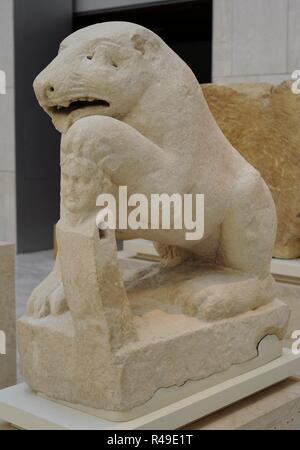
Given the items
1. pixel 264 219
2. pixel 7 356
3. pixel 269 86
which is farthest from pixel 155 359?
pixel 269 86

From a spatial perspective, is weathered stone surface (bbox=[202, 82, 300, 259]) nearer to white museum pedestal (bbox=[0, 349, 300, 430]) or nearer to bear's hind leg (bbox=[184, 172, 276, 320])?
bear's hind leg (bbox=[184, 172, 276, 320])

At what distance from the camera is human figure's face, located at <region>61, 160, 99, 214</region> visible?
1851 millimetres

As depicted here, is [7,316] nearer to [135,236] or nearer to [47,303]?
[47,303]

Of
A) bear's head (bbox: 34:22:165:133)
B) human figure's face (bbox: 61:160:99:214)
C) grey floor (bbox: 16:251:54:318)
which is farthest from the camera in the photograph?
grey floor (bbox: 16:251:54:318)

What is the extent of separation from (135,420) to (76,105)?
3.11 feet

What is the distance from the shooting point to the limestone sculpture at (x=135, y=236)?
1.86 metres

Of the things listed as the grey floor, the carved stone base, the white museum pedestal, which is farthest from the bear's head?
the grey floor

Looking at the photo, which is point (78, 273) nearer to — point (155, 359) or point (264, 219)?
point (155, 359)

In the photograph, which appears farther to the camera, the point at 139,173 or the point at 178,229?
the point at 178,229

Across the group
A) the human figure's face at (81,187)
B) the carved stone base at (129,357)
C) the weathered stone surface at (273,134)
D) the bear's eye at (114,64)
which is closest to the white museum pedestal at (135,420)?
the carved stone base at (129,357)

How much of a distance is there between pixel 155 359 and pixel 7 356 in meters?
1.21

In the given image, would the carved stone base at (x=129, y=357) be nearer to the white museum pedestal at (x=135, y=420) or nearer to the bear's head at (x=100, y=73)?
the white museum pedestal at (x=135, y=420)

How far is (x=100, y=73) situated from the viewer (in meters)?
1.99

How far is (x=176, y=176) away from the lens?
205 cm
